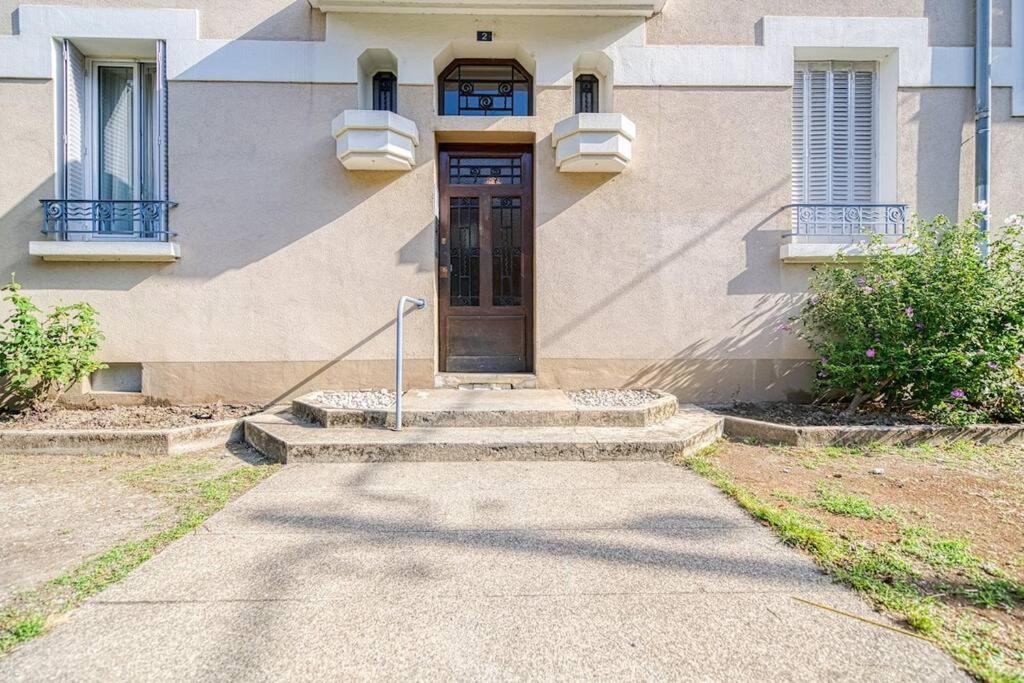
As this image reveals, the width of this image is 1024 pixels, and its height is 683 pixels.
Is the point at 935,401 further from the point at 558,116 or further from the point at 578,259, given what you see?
the point at 558,116

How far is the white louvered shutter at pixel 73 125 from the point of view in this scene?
5082 mm

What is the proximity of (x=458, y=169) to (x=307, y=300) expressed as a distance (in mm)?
2025

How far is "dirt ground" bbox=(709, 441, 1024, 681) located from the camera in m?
1.92

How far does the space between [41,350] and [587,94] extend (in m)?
5.50

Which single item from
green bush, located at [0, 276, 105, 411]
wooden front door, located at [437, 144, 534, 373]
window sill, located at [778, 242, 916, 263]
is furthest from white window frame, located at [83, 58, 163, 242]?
window sill, located at [778, 242, 916, 263]

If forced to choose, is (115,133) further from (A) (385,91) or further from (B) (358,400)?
(B) (358,400)

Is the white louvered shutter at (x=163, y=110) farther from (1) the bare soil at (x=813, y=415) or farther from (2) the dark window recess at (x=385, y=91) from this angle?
(1) the bare soil at (x=813, y=415)

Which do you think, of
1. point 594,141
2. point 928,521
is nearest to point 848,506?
point 928,521

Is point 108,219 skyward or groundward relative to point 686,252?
skyward

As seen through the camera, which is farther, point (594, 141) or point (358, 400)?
point (594, 141)

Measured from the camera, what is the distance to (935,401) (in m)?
4.43

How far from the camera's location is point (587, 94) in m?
5.55

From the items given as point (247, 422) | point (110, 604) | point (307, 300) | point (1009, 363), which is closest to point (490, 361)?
point (307, 300)

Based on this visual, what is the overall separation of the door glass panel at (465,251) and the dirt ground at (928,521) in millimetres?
2844
